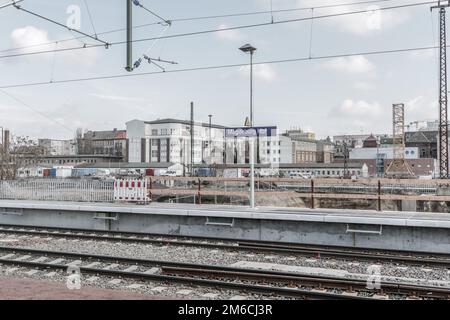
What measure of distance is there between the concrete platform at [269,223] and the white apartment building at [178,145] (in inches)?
3741

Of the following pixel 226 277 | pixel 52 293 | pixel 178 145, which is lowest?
pixel 226 277

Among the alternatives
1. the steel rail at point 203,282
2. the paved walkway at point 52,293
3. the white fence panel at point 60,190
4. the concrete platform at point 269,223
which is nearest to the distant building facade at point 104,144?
the white fence panel at point 60,190

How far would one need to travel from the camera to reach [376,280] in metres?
8.58

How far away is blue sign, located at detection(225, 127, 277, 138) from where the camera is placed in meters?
16.6

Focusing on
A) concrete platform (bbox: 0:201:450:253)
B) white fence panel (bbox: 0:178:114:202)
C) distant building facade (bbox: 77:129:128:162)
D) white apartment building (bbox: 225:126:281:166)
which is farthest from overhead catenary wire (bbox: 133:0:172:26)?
distant building facade (bbox: 77:129:128:162)

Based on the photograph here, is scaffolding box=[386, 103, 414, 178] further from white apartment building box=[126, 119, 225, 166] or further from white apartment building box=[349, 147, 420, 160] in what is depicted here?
white apartment building box=[126, 119, 225, 166]

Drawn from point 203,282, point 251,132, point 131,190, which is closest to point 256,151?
point 131,190

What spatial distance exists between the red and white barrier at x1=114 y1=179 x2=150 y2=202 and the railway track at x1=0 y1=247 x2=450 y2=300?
7.78 m

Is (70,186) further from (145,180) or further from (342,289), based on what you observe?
(342,289)

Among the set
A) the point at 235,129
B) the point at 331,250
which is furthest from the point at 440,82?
the point at 331,250

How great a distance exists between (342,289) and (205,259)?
4.11 meters

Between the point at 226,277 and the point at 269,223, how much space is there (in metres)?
5.64

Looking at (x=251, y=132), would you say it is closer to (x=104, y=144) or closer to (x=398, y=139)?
(x=398, y=139)

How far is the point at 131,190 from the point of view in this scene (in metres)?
19.9
